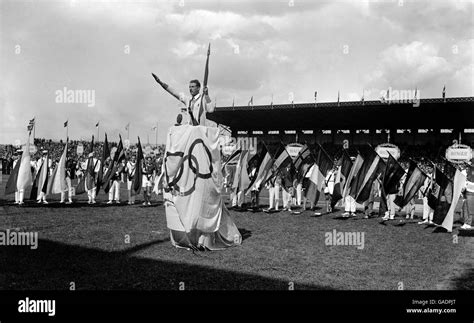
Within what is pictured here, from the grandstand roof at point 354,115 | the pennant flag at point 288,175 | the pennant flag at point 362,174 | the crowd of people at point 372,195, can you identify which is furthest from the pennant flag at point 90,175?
the grandstand roof at point 354,115

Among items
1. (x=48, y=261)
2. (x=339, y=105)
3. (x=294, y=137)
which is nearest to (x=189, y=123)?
(x=48, y=261)

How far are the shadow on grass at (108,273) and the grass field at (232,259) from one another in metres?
0.02

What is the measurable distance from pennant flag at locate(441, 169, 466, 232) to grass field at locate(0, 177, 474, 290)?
0.33 metres

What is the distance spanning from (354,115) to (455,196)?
108 feet

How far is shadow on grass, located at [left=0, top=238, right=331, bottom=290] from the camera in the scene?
6.80m

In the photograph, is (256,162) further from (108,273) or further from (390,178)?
(108,273)

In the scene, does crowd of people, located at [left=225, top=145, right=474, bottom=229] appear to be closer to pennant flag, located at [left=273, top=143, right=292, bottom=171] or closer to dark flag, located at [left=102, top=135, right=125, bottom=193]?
pennant flag, located at [left=273, top=143, right=292, bottom=171]

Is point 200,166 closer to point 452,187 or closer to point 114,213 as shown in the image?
point 114,213

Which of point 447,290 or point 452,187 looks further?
point 452,187

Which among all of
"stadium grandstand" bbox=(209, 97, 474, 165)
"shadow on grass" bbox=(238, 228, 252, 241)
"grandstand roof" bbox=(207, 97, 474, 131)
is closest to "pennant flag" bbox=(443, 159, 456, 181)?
"shadow on grass" bbox=(238, 228, 252, 241)

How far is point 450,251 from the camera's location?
11070 millimetres

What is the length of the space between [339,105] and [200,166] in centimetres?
3637

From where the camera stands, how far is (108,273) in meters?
7.47

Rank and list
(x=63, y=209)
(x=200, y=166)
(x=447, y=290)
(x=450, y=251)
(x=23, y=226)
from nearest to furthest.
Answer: (x=447, y=290) < (x=200, y=166) < (x=450, y=251) < (x=23, y=226) < (x=63, y=209)
